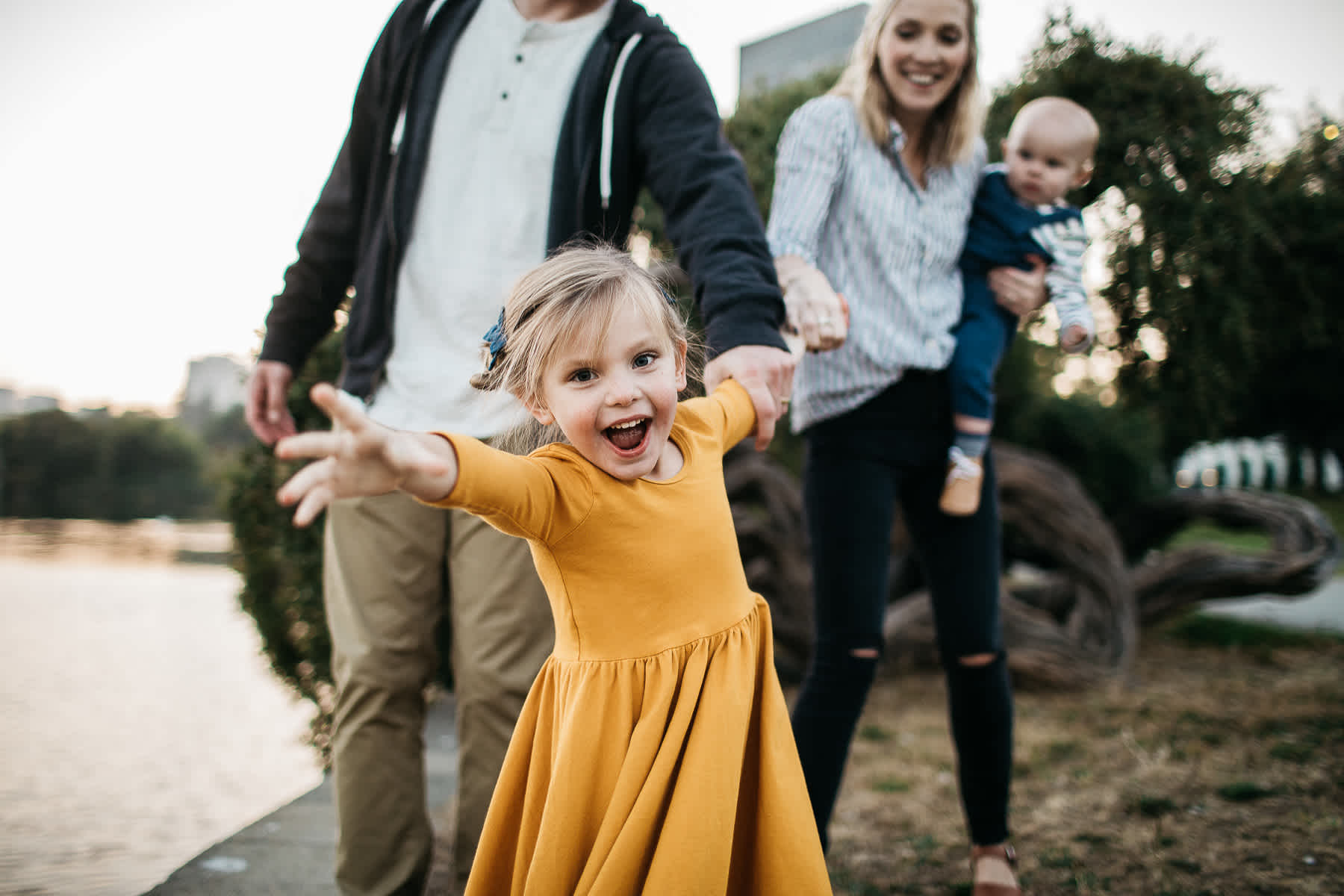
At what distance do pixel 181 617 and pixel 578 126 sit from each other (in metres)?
5.12

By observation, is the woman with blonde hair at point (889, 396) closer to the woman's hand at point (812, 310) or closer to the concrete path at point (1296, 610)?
the woman's hand at point (812, 310)

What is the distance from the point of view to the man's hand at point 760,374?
159 centimetres

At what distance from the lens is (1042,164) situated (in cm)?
219

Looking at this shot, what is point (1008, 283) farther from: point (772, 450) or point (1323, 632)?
point (1323, 632)

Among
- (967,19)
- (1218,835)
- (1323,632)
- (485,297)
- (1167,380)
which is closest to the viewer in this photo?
(485,297)

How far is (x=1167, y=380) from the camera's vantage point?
445 centimetres

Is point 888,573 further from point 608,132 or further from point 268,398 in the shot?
point 268,398

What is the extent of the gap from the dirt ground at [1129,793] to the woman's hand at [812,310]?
1359mm

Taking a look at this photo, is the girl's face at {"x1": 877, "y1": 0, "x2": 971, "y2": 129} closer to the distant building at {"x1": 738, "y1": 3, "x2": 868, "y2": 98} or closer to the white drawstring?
the white drawstring

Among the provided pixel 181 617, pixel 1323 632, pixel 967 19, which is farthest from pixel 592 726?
pixel 1323 632

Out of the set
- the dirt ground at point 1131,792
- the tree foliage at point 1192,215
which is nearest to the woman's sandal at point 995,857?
the dirt ground at point 1131,792

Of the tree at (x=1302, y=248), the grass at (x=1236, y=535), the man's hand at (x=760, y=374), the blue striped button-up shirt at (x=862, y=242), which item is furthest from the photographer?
the grass at (x=1236, y=535)

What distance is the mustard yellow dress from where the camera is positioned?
1198mm

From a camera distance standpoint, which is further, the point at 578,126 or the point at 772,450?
the point at 772,450
